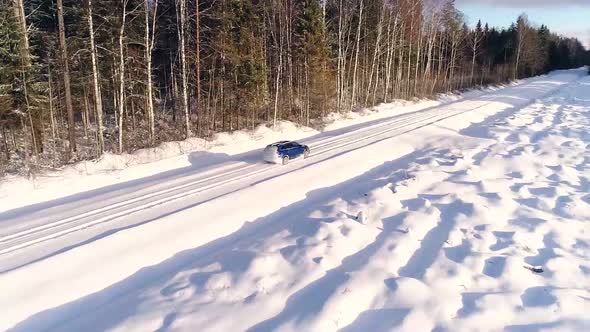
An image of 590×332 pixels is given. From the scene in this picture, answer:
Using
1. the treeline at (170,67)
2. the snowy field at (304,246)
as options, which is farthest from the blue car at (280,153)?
the treeline at (170,67)

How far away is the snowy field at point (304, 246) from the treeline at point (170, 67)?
613cm

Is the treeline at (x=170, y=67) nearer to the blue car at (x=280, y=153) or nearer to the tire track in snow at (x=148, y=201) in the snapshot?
the tire track in snow at (x=148, y=201)

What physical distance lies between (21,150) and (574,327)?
25583 millimetres

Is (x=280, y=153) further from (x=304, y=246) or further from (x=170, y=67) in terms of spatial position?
(x=170, y=67)

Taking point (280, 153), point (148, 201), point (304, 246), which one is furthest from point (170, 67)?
point (304, 246)

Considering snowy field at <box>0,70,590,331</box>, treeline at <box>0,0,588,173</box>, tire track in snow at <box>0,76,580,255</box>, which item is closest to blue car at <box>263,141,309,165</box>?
tire track in snow at <box>0,76,580,255</box>

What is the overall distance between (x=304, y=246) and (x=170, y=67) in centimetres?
2972

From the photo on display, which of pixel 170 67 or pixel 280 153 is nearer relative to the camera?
pixel 280 153

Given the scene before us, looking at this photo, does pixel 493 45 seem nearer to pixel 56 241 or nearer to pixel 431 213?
pixel 431 213

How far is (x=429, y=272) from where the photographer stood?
7.83 metres

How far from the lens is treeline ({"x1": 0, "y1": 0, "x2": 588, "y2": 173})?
19672 mm

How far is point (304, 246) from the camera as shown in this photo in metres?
9.08

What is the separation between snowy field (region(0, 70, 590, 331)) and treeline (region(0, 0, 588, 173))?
613 centimetres

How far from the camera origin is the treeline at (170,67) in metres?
19.7
